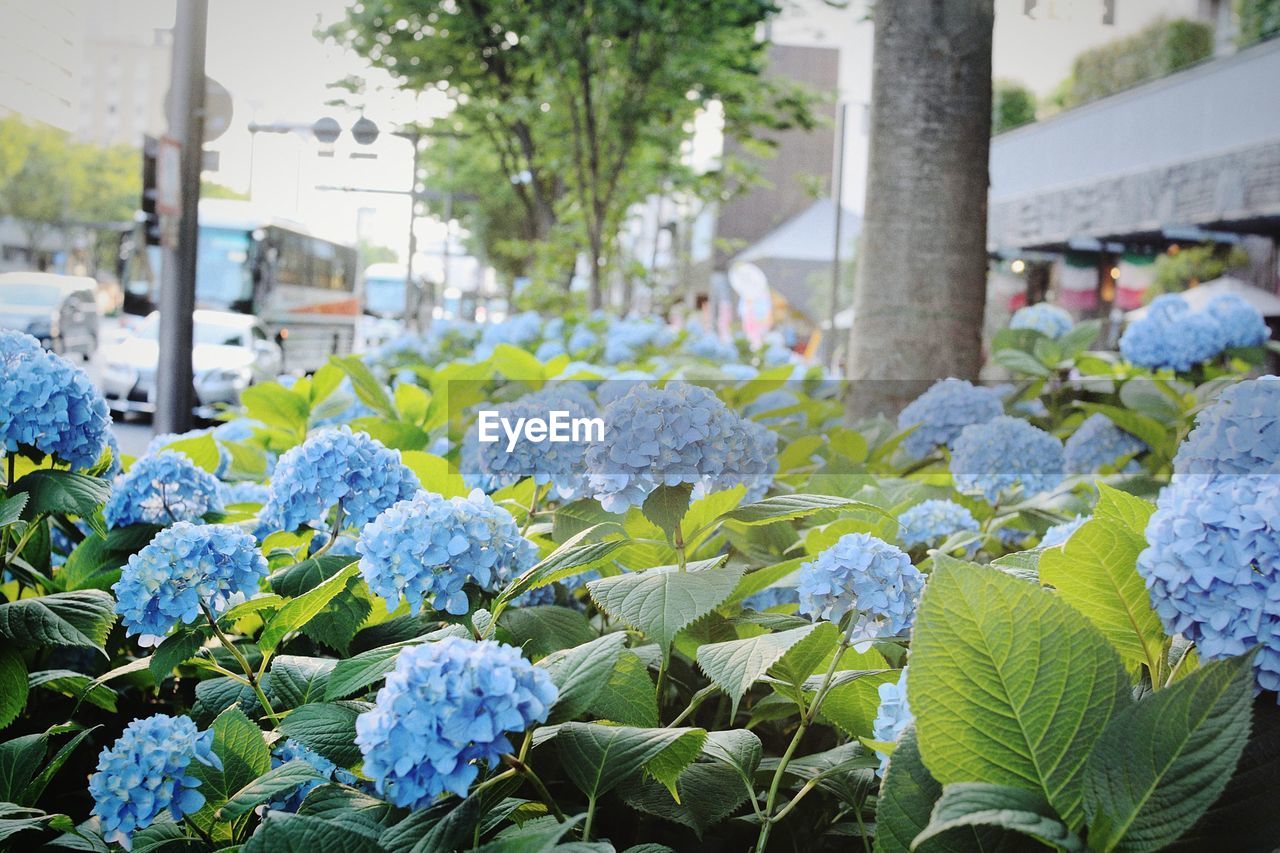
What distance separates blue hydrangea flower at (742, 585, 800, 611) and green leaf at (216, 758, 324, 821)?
2.21 feet

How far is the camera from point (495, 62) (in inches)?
437

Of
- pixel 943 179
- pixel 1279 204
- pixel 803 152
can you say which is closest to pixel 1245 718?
pixel 943 179

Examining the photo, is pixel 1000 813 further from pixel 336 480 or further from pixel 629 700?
pixel 336 480

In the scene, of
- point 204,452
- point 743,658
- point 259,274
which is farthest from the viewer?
point 259,274

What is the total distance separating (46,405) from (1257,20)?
18.1m

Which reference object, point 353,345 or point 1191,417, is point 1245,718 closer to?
point 1191,417

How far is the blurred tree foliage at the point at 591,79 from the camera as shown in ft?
28.3

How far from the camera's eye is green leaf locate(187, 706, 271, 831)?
3.66ft

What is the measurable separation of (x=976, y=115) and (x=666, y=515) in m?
2.14

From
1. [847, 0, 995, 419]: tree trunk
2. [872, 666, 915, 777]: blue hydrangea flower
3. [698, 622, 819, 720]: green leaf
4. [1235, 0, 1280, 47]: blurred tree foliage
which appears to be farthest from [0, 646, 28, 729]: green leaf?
[1235, 0, 1280, 47]: blurred tree foliage

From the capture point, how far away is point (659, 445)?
123 centimetres

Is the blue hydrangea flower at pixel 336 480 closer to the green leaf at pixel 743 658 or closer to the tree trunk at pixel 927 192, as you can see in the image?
the green leaf at pixel 743 658

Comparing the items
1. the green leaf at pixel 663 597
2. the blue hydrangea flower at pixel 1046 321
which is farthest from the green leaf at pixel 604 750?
the blue hydrangea flower at pixel 1046 321

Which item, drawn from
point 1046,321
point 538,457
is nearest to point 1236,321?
point 1046,321
